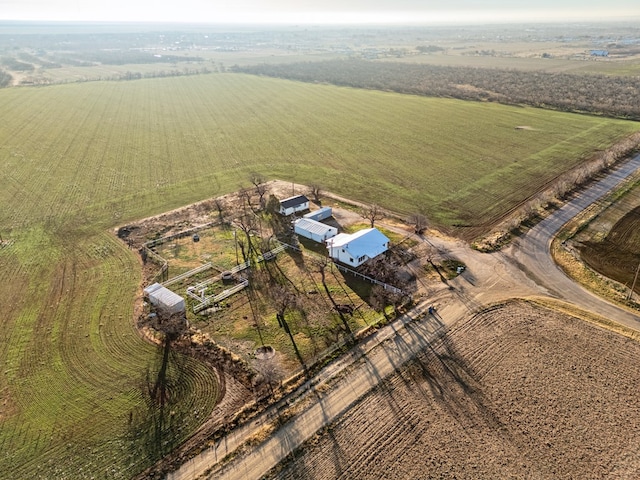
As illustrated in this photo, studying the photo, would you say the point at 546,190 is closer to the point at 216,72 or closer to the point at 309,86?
the point at 309,86

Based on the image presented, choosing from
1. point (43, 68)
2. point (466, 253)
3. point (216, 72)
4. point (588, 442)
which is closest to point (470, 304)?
A: point (466, 253)

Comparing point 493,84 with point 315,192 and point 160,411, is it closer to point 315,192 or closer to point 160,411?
point 315,192

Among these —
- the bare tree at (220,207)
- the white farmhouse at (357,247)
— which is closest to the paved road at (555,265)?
the white farmhouse at (357,247)

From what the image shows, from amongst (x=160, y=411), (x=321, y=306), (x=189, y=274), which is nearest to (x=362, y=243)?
(x=321, y=306)

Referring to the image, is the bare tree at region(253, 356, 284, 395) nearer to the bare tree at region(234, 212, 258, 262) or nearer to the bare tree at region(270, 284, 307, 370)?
the bare tree at region(270, 284, 307, 370)

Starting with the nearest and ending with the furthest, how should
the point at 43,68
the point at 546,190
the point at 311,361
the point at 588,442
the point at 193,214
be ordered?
the point at 588,442 < the point at 311,361 < the point at 193,214 < the point at 546,190 < the point at 43,68

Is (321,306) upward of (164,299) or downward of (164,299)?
downward
